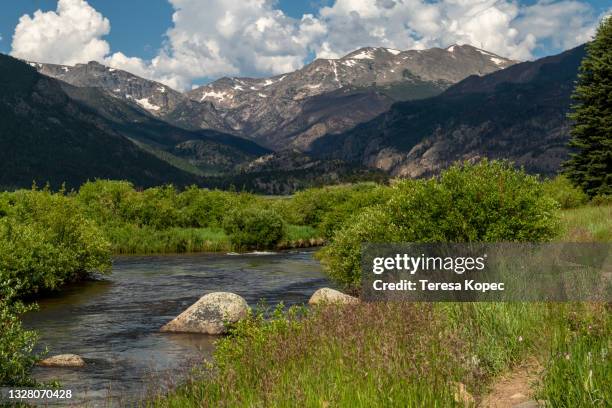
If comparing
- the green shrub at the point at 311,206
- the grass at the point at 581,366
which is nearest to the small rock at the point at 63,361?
the grass at the point at 581,366

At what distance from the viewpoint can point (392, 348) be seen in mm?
8719

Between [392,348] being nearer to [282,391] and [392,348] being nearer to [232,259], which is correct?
[282,391]

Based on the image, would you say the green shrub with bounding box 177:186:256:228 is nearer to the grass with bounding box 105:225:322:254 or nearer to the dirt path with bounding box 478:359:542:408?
the grass with bounding box 105:225:322:254

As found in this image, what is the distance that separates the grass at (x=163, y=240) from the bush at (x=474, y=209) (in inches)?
1925

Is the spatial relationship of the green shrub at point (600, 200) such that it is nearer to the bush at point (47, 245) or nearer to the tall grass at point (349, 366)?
the bush at point (47, 245)

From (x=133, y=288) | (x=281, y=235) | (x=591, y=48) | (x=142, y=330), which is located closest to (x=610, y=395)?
(x=142, y=330)

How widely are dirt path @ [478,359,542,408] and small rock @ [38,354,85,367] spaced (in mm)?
16966

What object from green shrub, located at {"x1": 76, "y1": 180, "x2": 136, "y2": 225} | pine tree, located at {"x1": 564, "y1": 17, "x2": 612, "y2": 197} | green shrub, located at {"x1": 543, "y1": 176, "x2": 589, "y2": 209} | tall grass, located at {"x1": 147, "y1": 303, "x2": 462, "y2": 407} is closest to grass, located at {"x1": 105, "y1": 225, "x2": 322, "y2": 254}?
green shrub, located at {"x1": 76, "y1": 180, "x2": 136, "y2": 225}

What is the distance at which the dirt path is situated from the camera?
26.6 feet

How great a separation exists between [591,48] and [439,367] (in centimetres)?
5279

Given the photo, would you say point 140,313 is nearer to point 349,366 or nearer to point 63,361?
point 63,361

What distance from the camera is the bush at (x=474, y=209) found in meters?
25.0

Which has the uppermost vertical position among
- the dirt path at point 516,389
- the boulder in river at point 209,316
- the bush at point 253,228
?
the bush at point 253,228

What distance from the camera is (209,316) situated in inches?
1125
